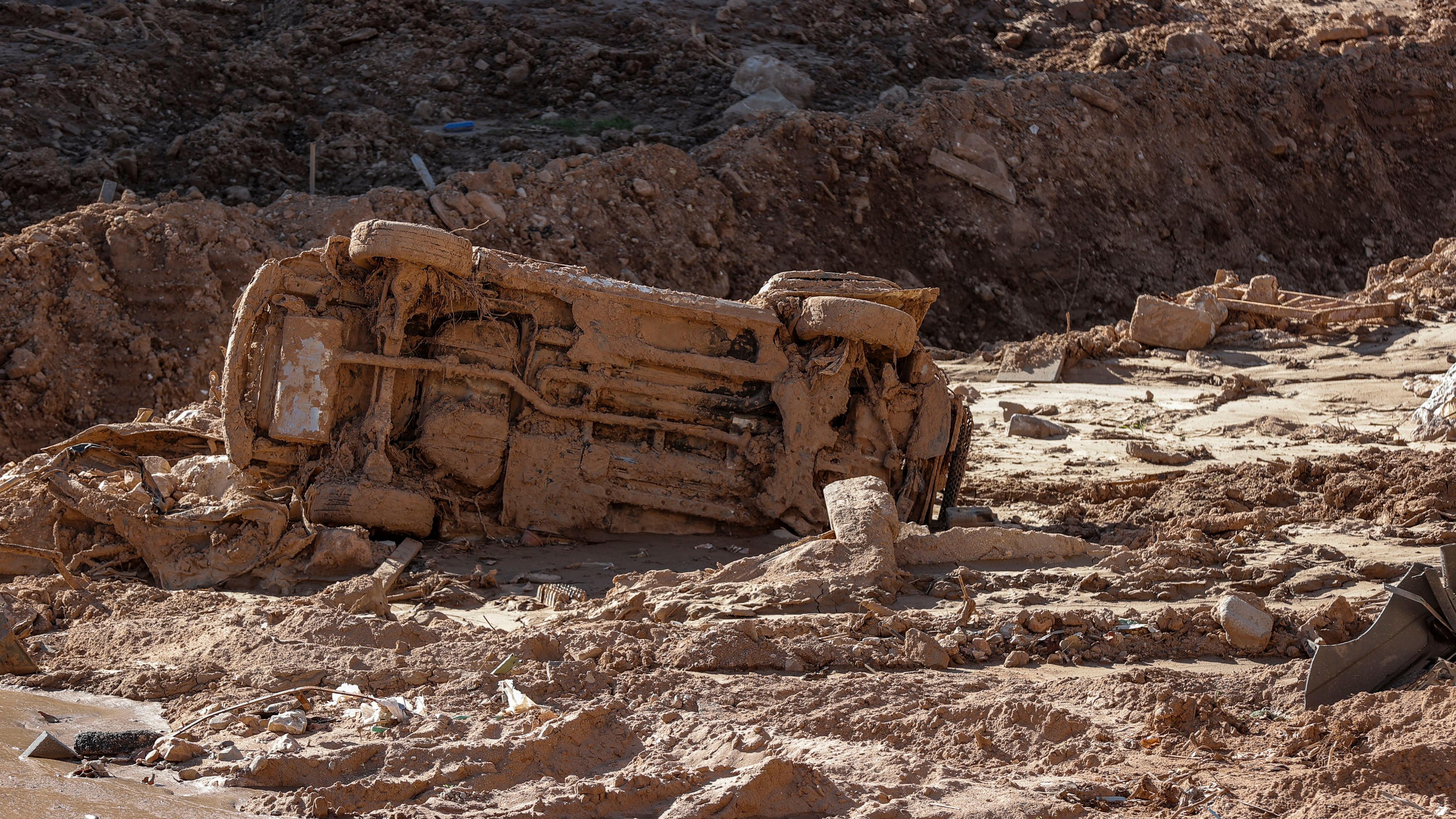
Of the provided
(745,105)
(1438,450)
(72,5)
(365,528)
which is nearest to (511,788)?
(365,528)

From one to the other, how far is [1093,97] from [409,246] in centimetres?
1382

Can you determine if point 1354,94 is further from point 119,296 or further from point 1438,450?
point 119,296

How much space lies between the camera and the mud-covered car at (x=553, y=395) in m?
7.18

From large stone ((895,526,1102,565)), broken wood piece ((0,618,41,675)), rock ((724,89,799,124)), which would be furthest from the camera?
rock ((724,89,799,124))

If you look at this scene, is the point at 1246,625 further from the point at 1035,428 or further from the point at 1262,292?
the point at 1262,292

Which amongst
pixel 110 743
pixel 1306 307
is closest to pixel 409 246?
pixel 110 743

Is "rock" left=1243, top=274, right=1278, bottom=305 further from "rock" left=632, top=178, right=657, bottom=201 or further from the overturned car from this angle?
the overturned car

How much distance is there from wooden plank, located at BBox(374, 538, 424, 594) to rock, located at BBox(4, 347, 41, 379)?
5725mm

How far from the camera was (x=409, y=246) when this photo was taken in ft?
23.3

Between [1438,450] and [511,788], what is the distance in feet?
21.8

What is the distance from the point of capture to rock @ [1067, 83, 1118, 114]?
1827 cm

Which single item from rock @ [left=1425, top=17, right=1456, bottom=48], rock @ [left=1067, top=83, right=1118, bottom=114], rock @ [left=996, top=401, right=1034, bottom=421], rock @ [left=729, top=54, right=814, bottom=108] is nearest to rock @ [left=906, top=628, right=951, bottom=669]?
rock @ [left=996, top=401, right=1034, bottom=421]

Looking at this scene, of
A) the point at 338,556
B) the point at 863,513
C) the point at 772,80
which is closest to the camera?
the point at 863,513

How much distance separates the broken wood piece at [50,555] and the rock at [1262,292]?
11.6 m
